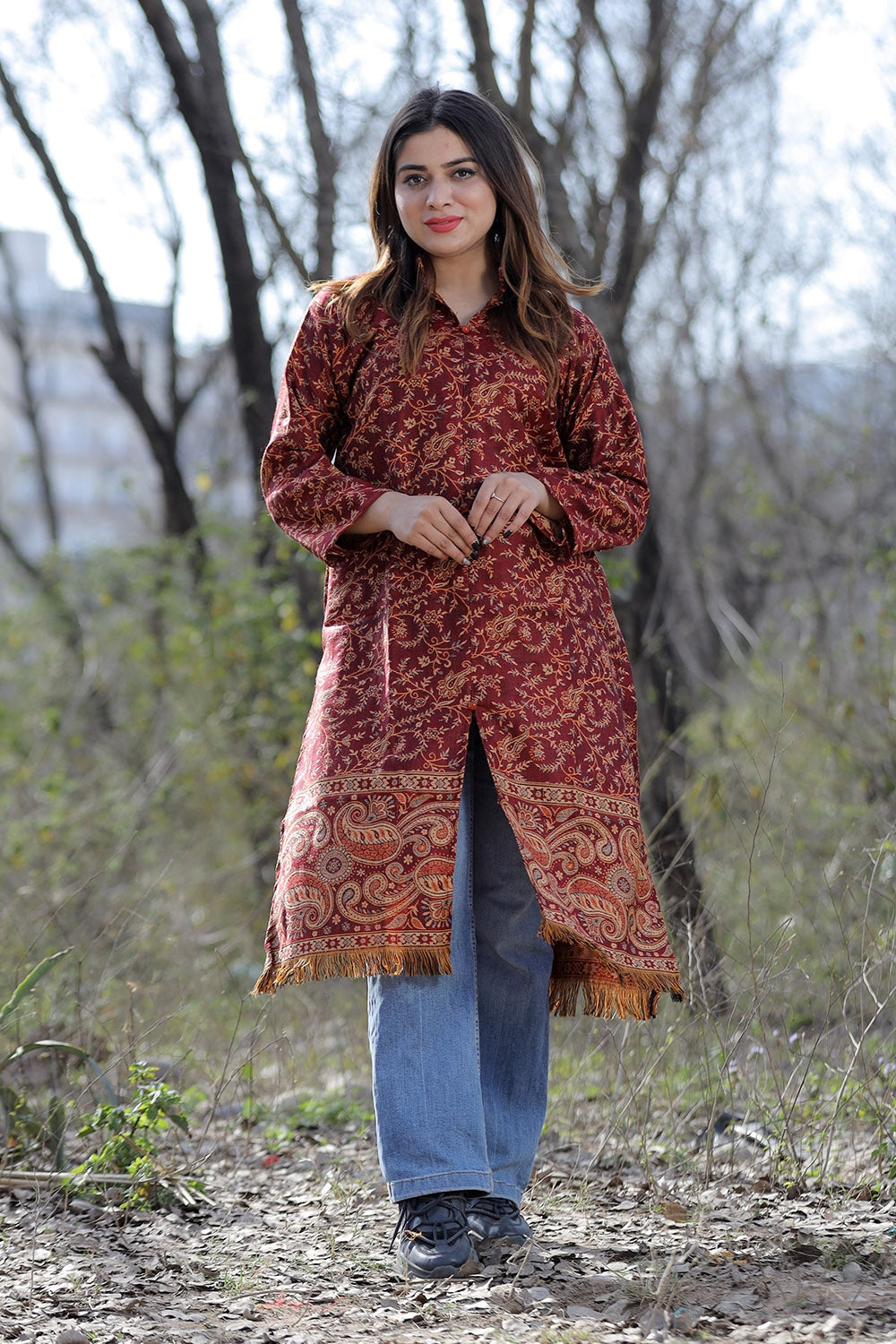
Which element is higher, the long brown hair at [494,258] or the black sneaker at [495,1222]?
the long brown hair at [494,258]

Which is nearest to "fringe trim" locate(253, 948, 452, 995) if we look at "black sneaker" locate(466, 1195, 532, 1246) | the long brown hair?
"black sneaker" locate(466, 1195, 532, 1246)

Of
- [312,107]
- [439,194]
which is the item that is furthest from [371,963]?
[312,107]

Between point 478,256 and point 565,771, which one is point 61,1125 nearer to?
point 565,771

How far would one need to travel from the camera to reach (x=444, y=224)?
274cm

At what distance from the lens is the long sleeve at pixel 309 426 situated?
8.89 feet

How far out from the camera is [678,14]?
24.2ft

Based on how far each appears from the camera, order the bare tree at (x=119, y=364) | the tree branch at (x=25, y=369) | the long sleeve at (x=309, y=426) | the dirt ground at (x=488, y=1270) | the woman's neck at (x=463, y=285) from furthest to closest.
Result: the tree branch at (x=25, y=369) < the bare tree at (x=119, y=364) < the woman's neck at (x=463, y=285) < the long sleeve at (x=309, y=426) < the dirt ground at (x=488, y=1270)

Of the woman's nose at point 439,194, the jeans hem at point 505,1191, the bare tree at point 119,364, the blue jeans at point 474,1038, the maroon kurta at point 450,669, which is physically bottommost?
the jeans hem at point 505,1191

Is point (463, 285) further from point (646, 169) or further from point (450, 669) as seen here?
point (646, 169)

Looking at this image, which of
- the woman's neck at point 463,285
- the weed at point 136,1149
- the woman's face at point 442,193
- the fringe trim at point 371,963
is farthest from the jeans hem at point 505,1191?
the woman's face at point 442,193

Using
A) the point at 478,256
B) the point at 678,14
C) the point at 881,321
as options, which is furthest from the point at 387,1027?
the point at 881,321

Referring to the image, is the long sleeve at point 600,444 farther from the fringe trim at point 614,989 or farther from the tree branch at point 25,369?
the tree branch at point 25,369

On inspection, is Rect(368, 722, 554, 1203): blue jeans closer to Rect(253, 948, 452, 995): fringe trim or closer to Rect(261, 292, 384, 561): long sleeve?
Rect(253, 948, 452, 995): fringe trim

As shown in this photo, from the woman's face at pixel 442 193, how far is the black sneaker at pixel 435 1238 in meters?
1.72
